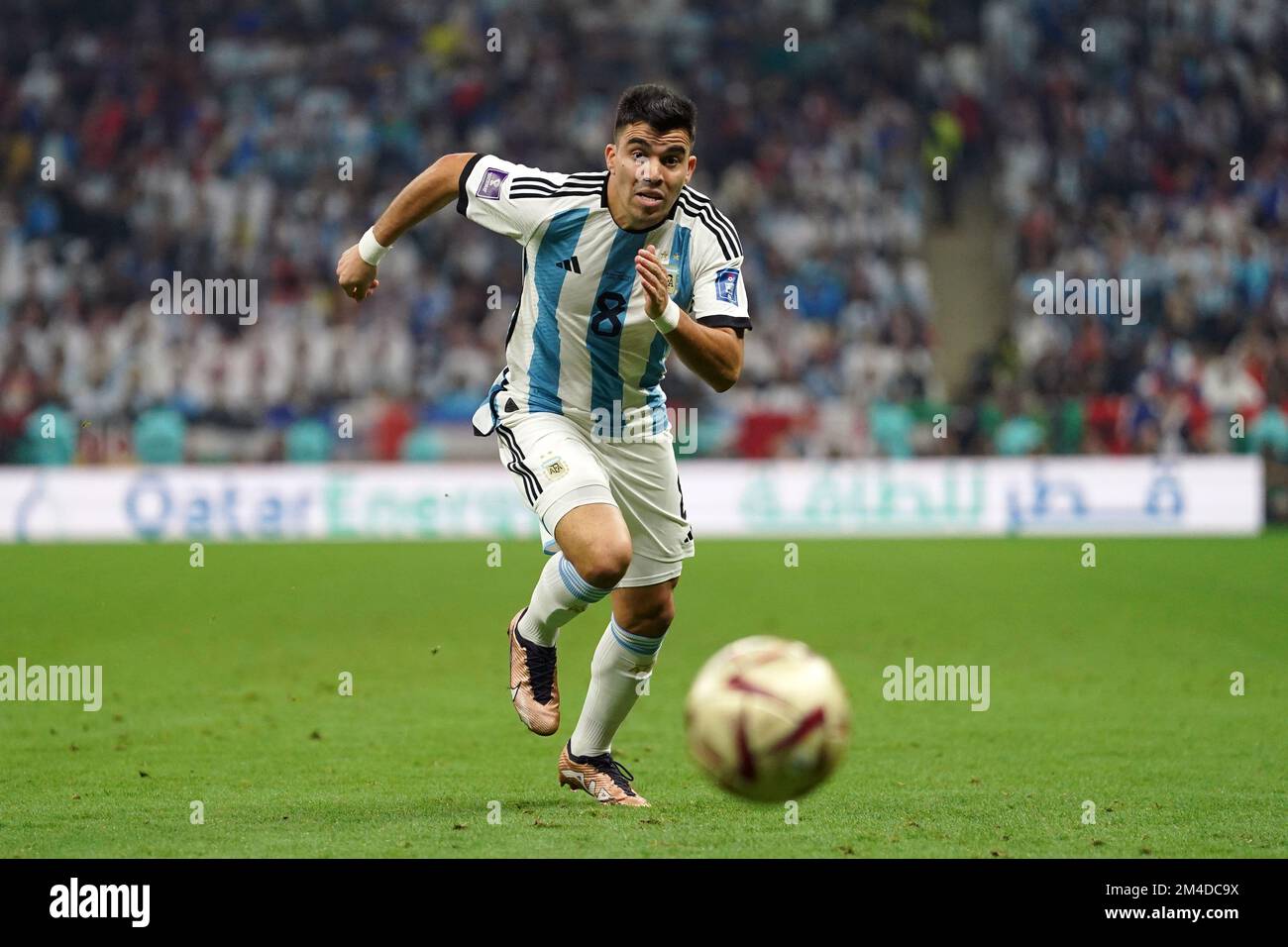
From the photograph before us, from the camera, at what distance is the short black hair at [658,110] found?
601 cm

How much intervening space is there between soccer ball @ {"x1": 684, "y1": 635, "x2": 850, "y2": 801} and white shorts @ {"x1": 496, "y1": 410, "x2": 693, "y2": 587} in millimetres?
1227

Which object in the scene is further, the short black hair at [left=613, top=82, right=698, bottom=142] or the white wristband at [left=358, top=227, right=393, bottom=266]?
the white wristband at [left=358, top=227, right=393, bottom=266]

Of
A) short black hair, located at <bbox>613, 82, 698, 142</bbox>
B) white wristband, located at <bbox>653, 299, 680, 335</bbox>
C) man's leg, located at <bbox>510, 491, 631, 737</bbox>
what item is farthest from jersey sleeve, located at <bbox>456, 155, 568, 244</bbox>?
man's leg, located at <bbox>510, 491, 631, 737</bbox>

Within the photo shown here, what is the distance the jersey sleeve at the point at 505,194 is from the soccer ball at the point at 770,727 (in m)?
2.07

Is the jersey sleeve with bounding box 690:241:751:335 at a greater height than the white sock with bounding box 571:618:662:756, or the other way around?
the jersey sleeve with bounding box 690:241:751:335

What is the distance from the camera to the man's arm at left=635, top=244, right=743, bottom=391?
559 cm

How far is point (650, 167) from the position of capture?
606 centimetres

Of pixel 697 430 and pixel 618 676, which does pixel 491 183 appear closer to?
pixel 618 676

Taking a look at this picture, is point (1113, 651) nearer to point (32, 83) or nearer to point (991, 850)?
point (991, 850)

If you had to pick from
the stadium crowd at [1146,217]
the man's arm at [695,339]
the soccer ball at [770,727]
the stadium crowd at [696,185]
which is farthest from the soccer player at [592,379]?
the stadium crowd at [1146,217]

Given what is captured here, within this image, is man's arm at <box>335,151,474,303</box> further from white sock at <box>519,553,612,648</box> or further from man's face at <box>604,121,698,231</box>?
white sock at <box>519,553,612,648</box>

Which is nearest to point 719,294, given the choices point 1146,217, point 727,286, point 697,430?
point 727,286

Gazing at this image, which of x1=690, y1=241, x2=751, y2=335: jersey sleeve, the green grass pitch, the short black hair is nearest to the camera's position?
the green grass pitch

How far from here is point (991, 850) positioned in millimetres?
5426
